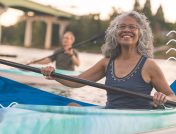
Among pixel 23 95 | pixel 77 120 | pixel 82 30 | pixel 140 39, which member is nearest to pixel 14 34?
pixel 82 30

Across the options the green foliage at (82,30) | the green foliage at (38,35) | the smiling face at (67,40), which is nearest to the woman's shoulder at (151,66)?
the smiling face at (67,40)

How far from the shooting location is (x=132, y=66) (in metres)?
3.27

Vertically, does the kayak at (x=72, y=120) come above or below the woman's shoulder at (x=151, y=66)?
below

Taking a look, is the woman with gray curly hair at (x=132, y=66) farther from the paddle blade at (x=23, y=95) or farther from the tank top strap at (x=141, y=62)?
the paddle blade at (x=23, y=95)

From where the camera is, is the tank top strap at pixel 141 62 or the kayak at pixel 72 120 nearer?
the kayak at pixel 72 120

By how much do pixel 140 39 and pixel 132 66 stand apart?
0.77ft

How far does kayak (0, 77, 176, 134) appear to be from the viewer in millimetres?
2611

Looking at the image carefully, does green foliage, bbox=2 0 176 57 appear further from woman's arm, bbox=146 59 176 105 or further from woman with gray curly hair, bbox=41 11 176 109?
woman's arm, bbox=146 59 176 105

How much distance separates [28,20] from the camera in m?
50.5

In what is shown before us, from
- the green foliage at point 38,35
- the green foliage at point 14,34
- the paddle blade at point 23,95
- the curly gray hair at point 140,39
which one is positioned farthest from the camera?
the green foliage at point 14,34

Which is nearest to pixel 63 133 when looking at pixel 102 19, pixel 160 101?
pixel 160 101

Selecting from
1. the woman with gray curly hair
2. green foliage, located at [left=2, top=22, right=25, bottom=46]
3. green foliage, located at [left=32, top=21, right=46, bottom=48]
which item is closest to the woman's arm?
the woman with gray curly hair

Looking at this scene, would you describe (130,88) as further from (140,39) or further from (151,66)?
(140,39)

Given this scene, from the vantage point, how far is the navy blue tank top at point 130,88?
322 centimetres
